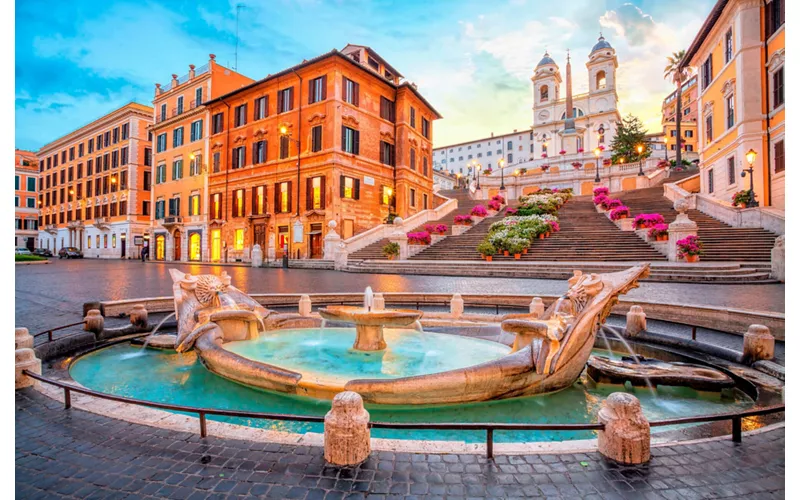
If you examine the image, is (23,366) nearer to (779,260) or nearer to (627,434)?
(627,434)

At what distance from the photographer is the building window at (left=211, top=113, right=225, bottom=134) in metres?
36.1

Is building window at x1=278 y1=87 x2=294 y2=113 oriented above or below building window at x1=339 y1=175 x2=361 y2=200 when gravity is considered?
above

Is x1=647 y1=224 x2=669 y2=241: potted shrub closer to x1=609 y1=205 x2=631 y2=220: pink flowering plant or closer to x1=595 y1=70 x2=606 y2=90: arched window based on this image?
x1=609 y1=205 x2=631 y2=220: pink flowering plant

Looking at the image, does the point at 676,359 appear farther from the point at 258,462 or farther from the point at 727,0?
the point at 727,0

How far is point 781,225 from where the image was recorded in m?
16.3

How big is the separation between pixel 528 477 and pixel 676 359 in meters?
4.53

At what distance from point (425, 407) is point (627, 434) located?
1956mm

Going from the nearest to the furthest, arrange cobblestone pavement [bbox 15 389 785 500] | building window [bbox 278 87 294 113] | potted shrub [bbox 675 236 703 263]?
cobblestone pavement [bbox 15 389 785 500] < potted shrub [bbox 675 236 703 263] < building window [bbox 278 87 294 113]

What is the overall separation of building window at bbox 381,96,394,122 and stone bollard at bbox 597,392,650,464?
3367 cm

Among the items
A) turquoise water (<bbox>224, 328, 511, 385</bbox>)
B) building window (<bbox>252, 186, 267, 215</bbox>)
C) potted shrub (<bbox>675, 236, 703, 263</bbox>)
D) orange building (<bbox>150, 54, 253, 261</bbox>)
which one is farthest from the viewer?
orange building (<bbox>150, 54, 253, 261</bbox>)

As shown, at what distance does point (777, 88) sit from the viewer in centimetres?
2075

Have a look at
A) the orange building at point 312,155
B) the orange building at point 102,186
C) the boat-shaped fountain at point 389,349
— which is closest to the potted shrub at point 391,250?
the orange building at point 312,155

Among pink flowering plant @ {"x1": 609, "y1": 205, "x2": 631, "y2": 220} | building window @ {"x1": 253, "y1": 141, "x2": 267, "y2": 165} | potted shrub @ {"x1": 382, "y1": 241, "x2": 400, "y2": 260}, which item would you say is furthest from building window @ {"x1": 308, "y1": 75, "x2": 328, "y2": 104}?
pink flowering plant @ {"x1": 609, "y1": 205, "x2": 631, "y2": 220}

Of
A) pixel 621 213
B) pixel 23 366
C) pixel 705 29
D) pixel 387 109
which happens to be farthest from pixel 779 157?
pixel 23 366
